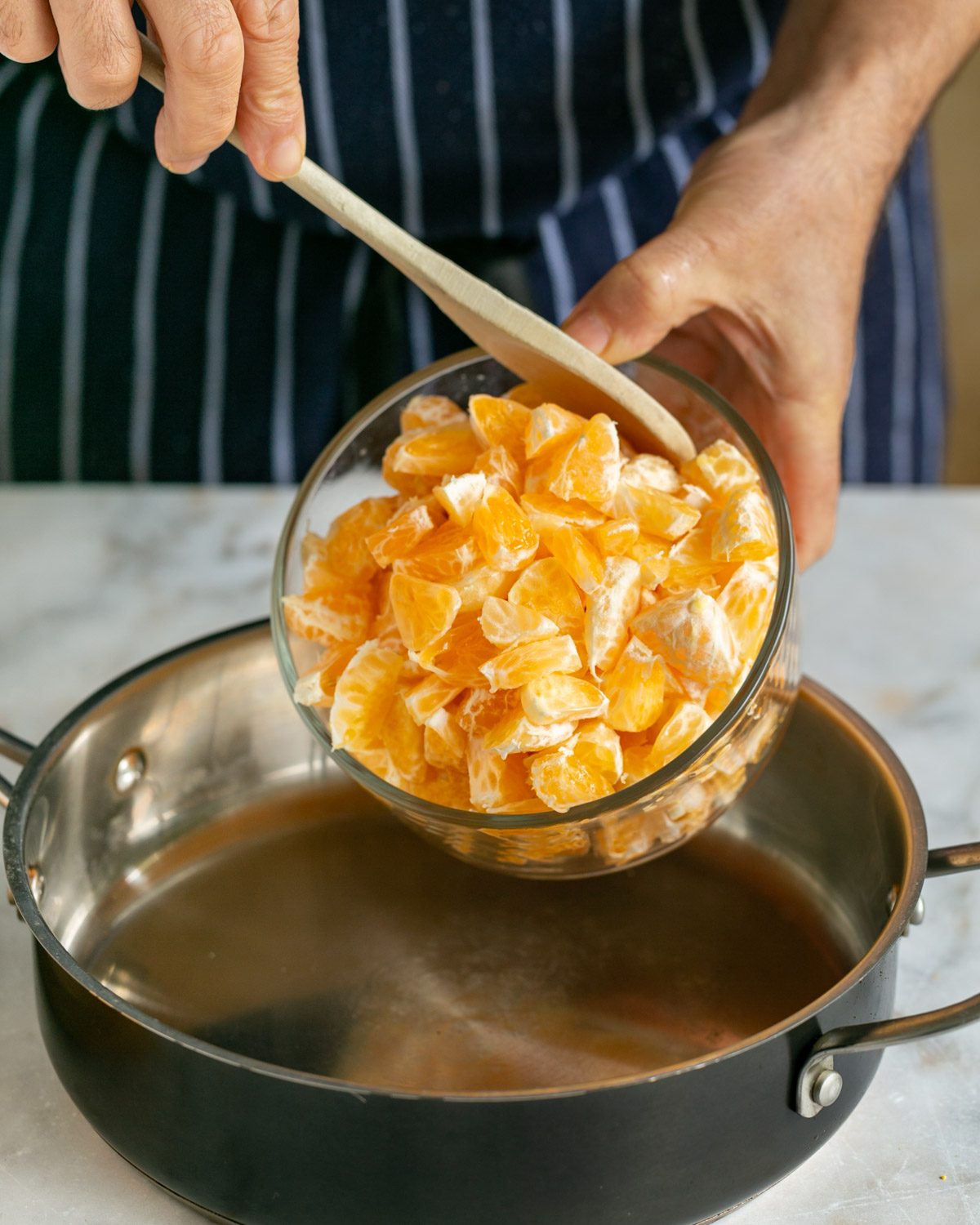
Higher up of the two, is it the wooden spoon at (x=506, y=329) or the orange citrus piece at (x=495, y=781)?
the wooden spoon at (x=506, y=329)

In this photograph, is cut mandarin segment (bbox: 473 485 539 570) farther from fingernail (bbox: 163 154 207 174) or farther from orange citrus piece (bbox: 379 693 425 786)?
fingernail (bbox: 163 154 207 174)

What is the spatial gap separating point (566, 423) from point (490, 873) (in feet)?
0.91

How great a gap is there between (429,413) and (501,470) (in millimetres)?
96

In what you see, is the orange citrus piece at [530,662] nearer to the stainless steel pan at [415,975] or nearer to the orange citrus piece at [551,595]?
the orange citrus piece at [551,595]

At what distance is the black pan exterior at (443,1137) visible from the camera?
51 cm

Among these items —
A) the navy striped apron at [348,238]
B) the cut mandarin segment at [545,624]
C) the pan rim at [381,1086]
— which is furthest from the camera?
the navy striped apron at [348,238]

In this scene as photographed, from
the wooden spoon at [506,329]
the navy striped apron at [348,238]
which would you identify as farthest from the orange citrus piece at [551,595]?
the navy striped apron at [348,238]

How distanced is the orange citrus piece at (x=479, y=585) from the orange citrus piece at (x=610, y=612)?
0.04 meters

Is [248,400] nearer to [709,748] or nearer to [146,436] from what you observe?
[146,436]

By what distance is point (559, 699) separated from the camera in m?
0.59

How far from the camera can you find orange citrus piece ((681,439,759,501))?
686 mm

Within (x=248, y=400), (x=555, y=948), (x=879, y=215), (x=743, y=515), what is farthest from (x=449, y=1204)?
(x=248, y=400)

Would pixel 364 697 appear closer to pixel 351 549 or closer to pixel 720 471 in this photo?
pixel 351 549

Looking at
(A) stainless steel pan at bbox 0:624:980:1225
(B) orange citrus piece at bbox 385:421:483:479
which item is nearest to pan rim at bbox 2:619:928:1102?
(A) stainless steel pan at bbox 0:624:980:1225
